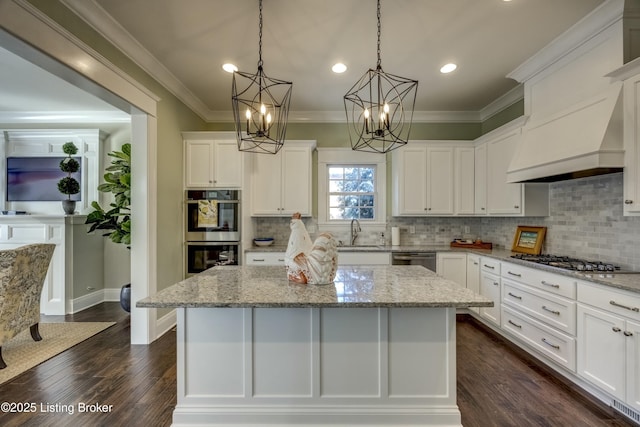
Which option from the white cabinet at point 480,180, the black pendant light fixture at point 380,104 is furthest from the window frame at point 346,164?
the white cabinet at point 480,180

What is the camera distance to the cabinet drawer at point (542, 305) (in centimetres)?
230

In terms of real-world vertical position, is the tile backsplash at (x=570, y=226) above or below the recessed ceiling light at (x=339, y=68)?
below

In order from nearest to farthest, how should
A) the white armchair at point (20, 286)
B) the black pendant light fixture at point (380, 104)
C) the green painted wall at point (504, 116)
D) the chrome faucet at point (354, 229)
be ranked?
the black pendant light fixture at point (380, 104)
the white armchair at point (20, 286)
the green painted wall at point (504, 116)
the chrome faucet at point (354, 229)

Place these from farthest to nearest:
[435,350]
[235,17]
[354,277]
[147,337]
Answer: [147,337] → [235,17] → [354,277] → [435,350]

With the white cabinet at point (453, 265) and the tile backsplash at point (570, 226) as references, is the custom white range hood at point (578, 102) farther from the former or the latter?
the white cabinet at point (453, 265)

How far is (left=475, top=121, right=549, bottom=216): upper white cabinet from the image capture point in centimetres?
327

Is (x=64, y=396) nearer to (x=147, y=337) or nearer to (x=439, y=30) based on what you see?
(x=147, y=337)

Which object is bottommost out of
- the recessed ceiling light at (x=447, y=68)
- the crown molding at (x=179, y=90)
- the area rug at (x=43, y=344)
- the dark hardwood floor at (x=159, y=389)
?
the dark hardwood floor at (x=159, y=389)

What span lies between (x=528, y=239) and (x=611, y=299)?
1.64 m

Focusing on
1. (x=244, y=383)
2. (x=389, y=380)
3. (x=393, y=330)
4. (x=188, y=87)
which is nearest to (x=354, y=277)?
(x=393, y=330)

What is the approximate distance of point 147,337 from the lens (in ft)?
10.0

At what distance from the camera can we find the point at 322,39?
2.67m

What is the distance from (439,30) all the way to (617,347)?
2.73 m

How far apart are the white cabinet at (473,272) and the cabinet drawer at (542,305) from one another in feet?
1.58
